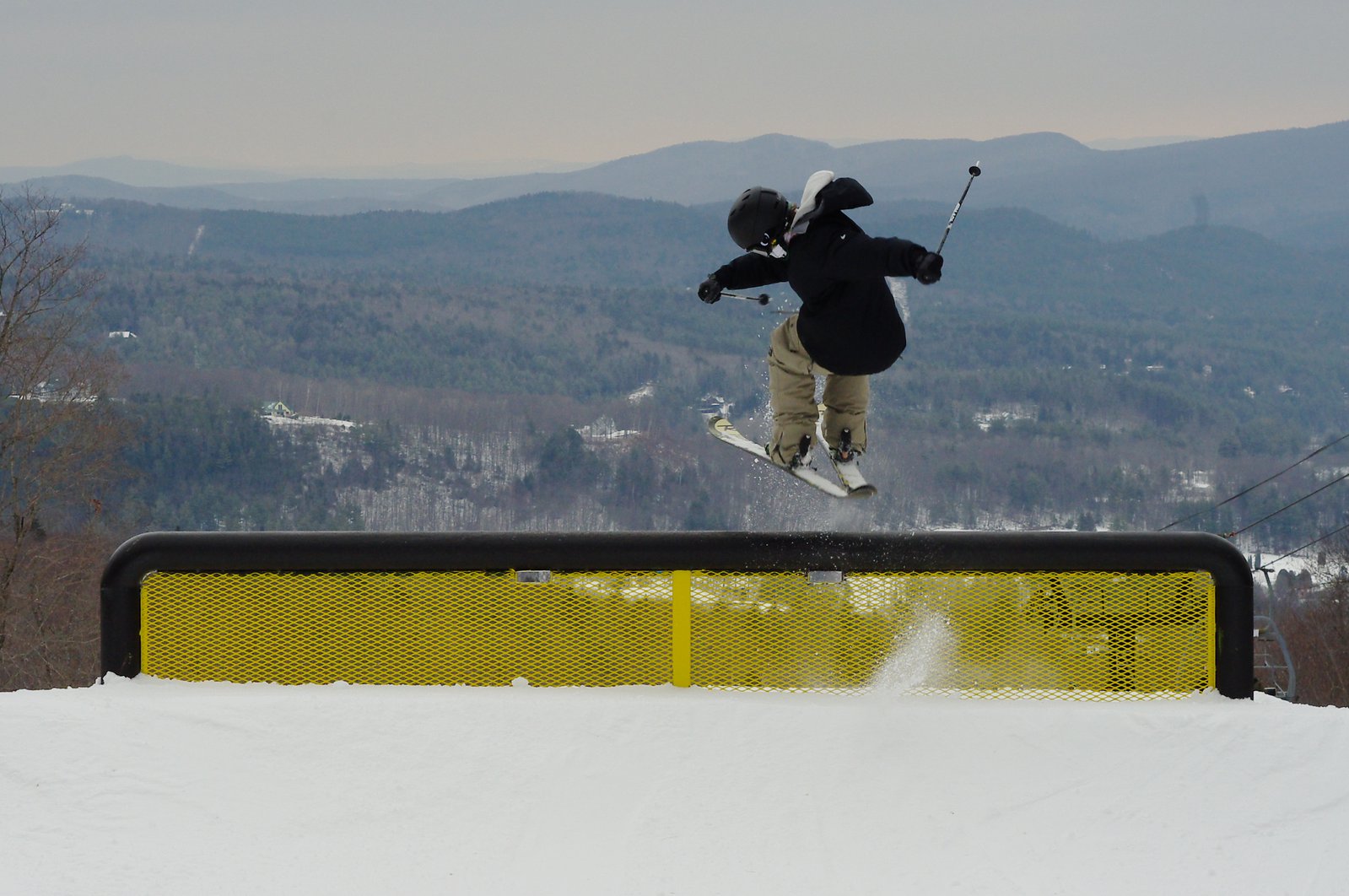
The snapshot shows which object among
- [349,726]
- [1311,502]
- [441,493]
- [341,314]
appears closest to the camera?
[349,726]

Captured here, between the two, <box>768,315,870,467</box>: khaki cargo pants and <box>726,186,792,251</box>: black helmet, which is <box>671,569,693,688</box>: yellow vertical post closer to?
<box>768,315,870,467</box>: khaki cargo pants

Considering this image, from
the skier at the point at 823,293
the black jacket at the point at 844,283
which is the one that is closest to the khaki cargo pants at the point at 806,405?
the skier at the point at 823,293

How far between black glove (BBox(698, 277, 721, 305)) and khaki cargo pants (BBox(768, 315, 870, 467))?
394 mm

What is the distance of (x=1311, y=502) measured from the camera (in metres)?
154

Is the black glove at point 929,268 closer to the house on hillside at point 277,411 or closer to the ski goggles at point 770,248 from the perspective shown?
the ski goggles at point 770,248

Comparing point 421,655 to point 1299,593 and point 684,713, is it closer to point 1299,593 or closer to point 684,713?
point 684,713

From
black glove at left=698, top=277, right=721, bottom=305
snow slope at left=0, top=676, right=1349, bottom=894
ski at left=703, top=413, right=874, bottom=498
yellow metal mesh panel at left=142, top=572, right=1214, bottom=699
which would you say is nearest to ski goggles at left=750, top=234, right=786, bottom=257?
black glove at left=698, top=277, right=721, bottom=305

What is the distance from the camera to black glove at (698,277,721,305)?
6.80 metres

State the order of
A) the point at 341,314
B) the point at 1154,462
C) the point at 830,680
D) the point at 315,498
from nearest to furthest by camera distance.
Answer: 1. the point at 830,680
2. the point at 315,498
3. the point at 1154,462
4. the point at 341,314

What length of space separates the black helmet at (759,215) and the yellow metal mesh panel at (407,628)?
5.96ft

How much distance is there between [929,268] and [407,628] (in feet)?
9.58

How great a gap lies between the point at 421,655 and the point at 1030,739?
2.76 m

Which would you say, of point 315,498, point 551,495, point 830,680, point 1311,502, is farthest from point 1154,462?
point 830,680

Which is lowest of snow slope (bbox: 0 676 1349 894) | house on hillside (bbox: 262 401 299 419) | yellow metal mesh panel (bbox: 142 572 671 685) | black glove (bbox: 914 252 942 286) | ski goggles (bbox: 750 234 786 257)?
house on hillside (bbox: 262 401 299 419)
